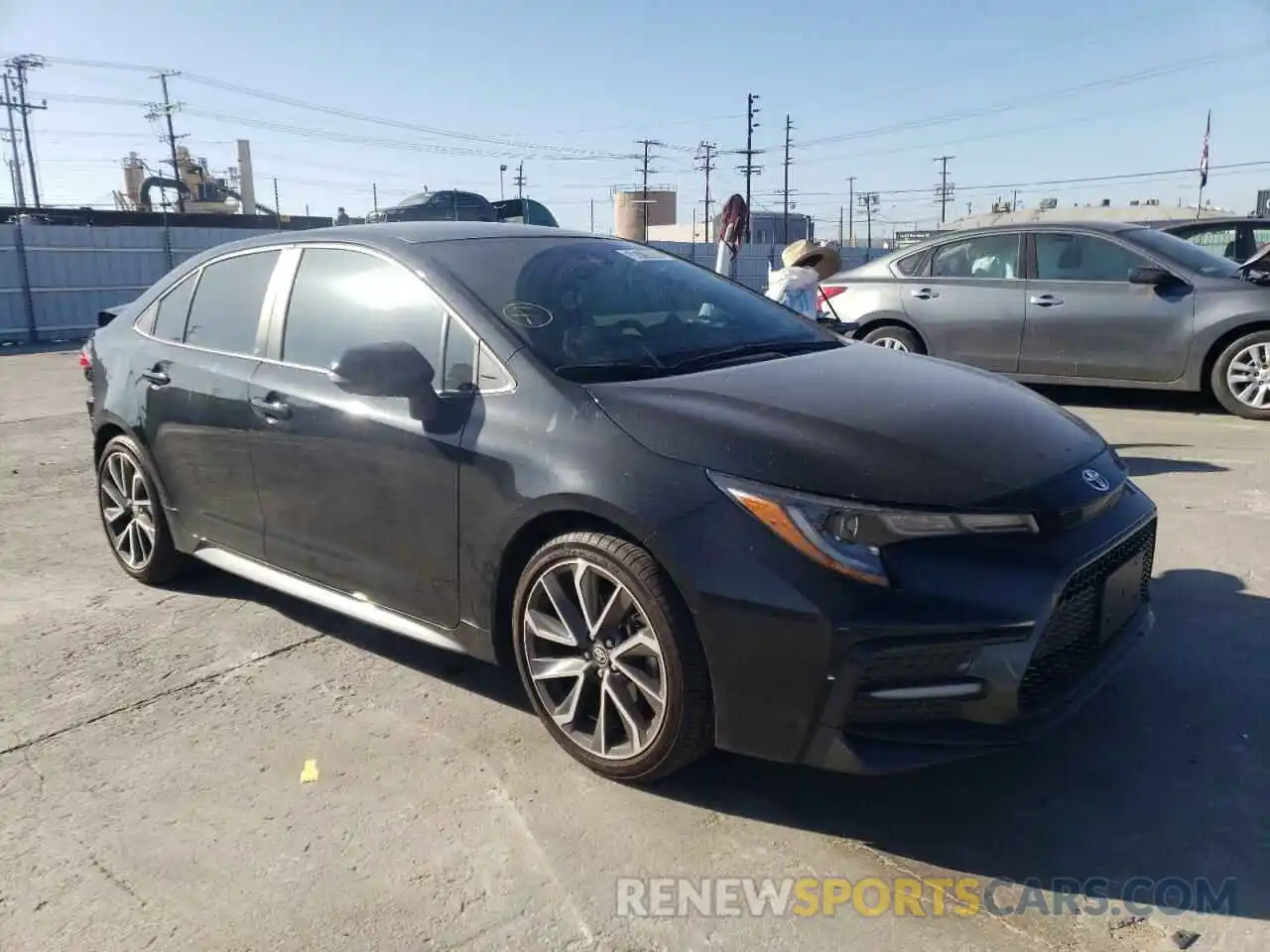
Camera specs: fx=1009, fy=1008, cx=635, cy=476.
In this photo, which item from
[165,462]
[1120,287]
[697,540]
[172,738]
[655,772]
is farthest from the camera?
[1120,287]

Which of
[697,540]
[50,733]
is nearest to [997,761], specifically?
[697,540]

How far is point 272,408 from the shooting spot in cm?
360

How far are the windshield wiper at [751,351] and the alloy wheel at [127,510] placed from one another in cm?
259

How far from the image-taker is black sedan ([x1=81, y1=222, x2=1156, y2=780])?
2396mm

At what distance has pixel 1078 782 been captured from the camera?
9.05ft

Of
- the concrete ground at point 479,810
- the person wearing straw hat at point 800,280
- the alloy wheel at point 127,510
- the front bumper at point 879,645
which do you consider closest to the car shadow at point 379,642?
the concrete ground at point 479,810

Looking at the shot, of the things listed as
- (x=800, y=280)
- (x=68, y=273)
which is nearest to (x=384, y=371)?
(x=800, y=280)

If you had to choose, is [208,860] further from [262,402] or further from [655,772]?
[262,402]

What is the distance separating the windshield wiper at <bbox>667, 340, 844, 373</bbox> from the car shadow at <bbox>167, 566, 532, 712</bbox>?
1.14m

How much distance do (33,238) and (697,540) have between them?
63.9ft

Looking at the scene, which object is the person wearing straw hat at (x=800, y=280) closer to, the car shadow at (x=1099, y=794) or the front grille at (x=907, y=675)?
the car shadow at (x=1099, y=794)

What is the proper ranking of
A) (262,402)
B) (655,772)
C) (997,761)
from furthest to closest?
(262,402)
(997,761)
(655,772)

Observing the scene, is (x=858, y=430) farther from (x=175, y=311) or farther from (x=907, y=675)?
(x=175, y=311)

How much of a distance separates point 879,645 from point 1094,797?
0.89 meters
